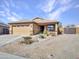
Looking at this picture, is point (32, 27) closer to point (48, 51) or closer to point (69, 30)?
point (69, 30)

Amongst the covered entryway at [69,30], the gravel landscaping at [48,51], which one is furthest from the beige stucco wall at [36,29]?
the gravel landscaping at [48,51]

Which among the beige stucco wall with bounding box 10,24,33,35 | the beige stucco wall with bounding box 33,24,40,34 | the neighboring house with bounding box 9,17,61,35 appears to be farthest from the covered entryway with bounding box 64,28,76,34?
the beige stucco wall with bounding box 10,24,33,35

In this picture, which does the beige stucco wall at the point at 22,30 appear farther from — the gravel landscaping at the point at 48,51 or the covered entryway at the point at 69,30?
the gravel landscaping at the point at 48,51

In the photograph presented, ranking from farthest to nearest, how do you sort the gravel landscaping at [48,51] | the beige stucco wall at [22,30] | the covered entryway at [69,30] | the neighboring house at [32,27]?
the covered entryway at [69,30]
the neighboring house at [32,27]
the beige stucco wall at [22,30]
the gravel landscaping at [48,51]

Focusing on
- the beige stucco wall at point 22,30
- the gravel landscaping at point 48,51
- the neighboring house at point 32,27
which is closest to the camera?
the gravel landscaping at point 48,51

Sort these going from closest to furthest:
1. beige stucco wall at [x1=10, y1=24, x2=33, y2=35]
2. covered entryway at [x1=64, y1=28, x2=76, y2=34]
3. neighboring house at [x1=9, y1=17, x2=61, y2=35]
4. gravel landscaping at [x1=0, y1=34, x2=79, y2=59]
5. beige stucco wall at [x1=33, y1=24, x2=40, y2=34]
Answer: gravel landscaping at [x1=0, y1=34, x2=79, y2=59] → beige stucco wall at [x1=10, y1=24, x2=33, y2=35] → neighboring house at [x1=9, y1=17, x2=61, y2=35] → beige stucco wall at [x1=33, y1=24, x2=40, y2=34] → covered entryway at [x1=64, y1=28, x2=76, y2=34]

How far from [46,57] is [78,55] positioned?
10.0ft

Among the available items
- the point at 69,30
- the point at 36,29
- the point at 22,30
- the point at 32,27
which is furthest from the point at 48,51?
the point at 69,30

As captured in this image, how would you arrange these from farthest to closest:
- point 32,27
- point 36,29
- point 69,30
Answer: point 69,30 → point 36,29 → point 32,27

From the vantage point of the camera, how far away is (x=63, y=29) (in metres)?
36.7

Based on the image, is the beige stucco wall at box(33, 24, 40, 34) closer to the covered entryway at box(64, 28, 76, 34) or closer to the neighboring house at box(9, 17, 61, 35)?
the neighboring house at box(9, 17, 61, 35)

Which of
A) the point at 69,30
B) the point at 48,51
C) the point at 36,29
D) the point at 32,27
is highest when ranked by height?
the point at 32,27

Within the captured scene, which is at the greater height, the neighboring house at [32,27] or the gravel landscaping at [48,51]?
the neighboring house at [32,27]

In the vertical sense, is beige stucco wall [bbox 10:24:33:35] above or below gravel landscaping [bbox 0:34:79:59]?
above
